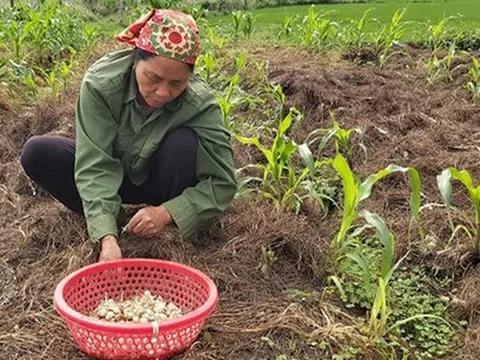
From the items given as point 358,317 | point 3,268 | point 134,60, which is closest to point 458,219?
point 358,317

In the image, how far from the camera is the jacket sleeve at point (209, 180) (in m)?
2.11

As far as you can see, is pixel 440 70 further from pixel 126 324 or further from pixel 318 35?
pixel 126 324

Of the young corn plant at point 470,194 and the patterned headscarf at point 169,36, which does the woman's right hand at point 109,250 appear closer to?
the patterned headscarf at point 169,36

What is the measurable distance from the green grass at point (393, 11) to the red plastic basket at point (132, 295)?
5.01 meters

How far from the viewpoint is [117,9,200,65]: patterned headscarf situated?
193cm

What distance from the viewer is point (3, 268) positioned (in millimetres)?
2205

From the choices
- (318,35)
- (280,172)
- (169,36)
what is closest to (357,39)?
(318,35)

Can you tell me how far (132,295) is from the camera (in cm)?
202

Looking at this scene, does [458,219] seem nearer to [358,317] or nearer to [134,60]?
[358,317]

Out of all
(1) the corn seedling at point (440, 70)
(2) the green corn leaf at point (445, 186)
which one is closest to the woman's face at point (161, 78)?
(2) the green corn leaf at point (445, 186)

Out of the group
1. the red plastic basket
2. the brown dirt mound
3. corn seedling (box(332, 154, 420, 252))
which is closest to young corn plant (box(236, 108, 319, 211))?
the brown dirt mound

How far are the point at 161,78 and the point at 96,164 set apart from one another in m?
0.33

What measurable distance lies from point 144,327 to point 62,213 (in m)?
0.92

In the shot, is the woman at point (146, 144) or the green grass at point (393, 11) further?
the green grass at point (393, 11)
